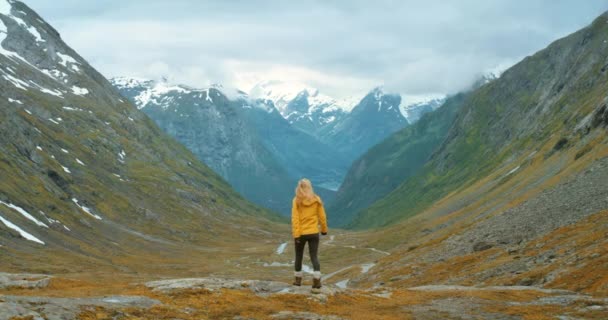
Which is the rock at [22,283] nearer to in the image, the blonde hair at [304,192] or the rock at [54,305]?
the rock at [54,305]

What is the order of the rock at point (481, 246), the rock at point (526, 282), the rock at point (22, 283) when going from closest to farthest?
1. the rock at point (22, 283)
2. the rock at point (526, 282)
3. the rock at point (481, 246)

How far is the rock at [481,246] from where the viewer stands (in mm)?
86675

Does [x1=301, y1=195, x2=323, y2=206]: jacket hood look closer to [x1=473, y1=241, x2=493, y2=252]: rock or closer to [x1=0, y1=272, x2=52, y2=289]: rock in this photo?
[x1=0, y1=272, x2=52, y2=289]: rock

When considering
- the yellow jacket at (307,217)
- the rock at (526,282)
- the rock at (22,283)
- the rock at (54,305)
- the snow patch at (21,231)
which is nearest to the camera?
the rock at (54,305)

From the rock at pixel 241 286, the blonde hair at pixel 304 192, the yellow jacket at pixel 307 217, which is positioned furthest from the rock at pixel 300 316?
the blonde hair at pixel 304 192

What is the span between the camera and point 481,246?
289 feet

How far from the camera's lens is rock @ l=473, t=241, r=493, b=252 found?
8668cm

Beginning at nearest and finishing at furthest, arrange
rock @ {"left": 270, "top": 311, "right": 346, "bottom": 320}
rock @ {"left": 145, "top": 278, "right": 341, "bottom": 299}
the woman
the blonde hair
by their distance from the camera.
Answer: rock @ {"left": 270, "top": 311, "right": 346, "bottom": 320} → the blonde hair → the woman → rock @ {"left": 145, "top": 278, "right": 341, "bottom": 299}

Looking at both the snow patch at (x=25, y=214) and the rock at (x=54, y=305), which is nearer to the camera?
the rock at (x=54, y=305)

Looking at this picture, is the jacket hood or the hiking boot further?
the hiking boot

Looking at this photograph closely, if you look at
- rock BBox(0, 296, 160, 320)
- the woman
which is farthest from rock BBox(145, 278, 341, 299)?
rock BBox(0, 296, 160, 320)

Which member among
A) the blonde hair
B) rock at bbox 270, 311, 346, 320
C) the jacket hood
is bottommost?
rock at bbox 270, 311, 346, 320

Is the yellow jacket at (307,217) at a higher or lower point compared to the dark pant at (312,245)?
higher

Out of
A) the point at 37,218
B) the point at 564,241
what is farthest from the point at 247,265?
the point at 564,241
